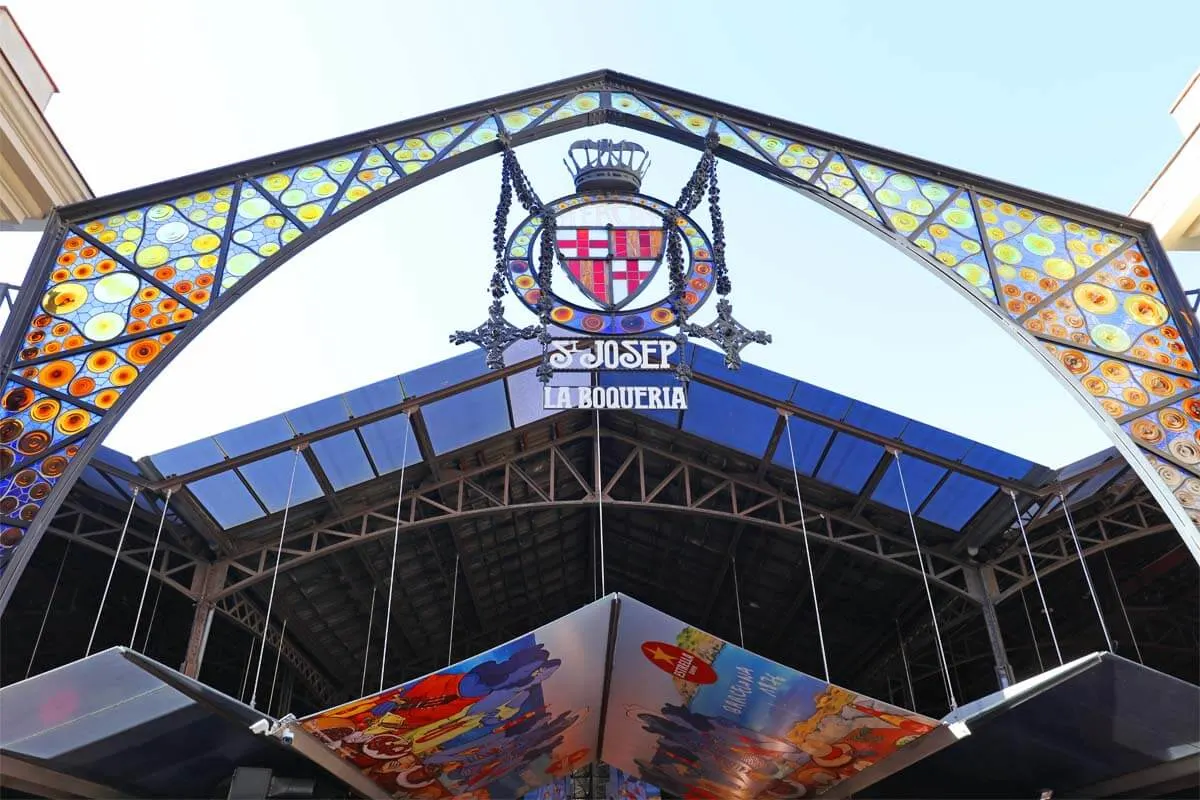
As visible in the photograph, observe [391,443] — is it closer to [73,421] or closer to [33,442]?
[73,421]

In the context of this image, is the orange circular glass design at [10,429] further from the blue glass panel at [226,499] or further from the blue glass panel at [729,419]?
the blue glass panel at [729,419]

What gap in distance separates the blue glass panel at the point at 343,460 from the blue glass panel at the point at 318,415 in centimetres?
35

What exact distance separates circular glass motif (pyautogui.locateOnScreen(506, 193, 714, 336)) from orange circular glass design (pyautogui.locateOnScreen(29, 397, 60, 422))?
3373 millimetres

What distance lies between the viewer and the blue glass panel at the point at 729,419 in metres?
13.9

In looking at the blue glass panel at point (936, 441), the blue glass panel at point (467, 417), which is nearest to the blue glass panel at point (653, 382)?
the blue glass panel at point (467, 417)

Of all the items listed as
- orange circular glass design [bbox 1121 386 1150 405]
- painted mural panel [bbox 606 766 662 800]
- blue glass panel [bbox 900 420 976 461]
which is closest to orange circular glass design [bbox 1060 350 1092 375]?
orange circular glass design [bbox 1121 386 1150 405]

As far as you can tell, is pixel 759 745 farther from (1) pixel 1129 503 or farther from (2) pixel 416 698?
(1) pixel 1129 503

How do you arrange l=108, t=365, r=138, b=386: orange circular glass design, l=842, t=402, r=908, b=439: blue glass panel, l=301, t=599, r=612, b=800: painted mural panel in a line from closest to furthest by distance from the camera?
l=108, t=365, r=138, b=386: orange circular glass design → l=301, t=599, r=612, b=800: painted mural panel → l=842, t=402, r=908, b=439: blue glass panel

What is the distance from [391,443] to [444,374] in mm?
1570

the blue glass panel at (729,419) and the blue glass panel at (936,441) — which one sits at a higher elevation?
the blue glass panel at (729,419)

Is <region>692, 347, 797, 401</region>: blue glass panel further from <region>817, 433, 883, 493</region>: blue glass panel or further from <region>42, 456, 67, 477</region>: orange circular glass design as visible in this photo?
<region>42, 456, 67, 477</region>: orange circular glass design

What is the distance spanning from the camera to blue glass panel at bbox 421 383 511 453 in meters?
13.6

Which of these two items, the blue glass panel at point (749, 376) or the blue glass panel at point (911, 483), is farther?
the blue glass panel at point (911, 483)

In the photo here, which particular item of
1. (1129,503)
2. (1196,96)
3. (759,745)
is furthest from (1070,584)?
(1196,96)
